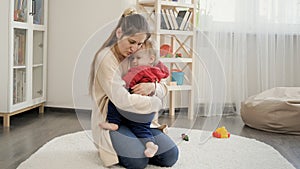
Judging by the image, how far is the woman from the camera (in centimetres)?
167

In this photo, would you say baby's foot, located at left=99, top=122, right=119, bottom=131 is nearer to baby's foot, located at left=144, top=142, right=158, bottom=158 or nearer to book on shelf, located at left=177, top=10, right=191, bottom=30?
baby's foot, located at left=144, top=142, right=158, bottom=158

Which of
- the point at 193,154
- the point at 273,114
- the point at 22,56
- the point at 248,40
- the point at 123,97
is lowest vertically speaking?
the point at 193,154

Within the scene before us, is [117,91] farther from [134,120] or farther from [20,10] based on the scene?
[20,10]

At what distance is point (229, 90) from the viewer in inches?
133

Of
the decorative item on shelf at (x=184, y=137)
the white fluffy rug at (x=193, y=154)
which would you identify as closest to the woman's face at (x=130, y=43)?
the white fluffy rug at (x=193, y=154)

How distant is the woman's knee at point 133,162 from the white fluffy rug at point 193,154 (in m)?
0.05

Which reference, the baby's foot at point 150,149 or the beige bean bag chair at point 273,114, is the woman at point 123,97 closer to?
the baby's foot at point 150,149

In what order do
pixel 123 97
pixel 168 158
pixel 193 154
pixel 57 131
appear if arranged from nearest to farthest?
pixel 123 97, pixel 168 158, pixel 193 154, pixel 57 131

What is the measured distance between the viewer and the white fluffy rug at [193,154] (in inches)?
70.2

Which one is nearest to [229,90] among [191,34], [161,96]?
[191,34]

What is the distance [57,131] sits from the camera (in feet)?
8.20

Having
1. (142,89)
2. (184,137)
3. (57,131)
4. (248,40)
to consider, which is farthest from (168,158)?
(248,40)

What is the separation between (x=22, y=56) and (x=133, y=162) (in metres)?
1.43

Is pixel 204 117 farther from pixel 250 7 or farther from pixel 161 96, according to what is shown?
pixel 161 96
